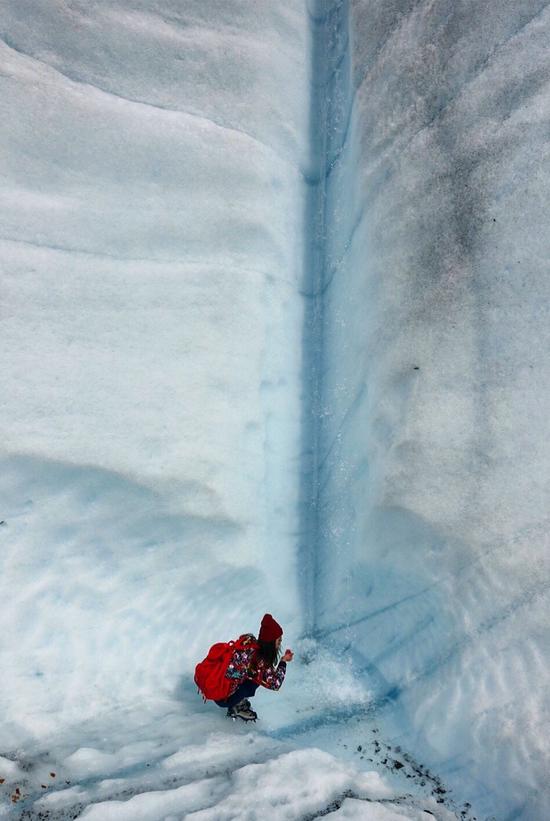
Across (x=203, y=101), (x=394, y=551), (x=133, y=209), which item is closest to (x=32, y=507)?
(x=133, y=209)

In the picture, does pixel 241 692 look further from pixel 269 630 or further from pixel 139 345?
pixel 139 345

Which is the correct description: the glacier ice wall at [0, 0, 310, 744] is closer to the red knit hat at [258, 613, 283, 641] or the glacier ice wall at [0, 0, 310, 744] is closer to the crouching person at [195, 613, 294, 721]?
the crouching person at [195, 613, 294, 721]

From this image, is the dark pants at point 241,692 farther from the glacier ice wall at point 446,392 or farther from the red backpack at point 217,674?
the glacier ice wall at point 446,392

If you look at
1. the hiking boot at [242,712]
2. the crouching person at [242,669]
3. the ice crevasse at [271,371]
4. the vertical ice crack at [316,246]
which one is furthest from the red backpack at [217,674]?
the vertical ice crack at [316,246]

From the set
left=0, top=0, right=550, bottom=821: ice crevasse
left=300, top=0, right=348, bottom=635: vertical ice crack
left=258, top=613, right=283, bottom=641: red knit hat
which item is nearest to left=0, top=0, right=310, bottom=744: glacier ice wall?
left=0, top=0, right=550, bottom=821: ice crevasse

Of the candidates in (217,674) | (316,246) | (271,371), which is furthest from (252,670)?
(316,246)

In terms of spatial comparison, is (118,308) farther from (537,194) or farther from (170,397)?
(537,194)
